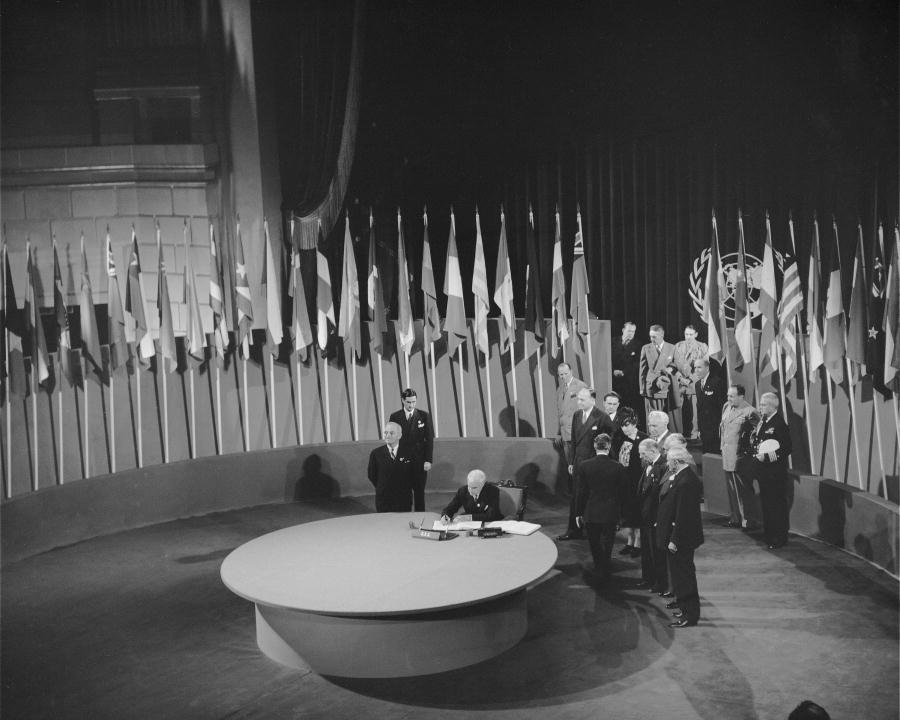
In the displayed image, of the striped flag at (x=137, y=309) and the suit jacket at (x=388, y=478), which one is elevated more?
the striped flag at (x=137, y=309)

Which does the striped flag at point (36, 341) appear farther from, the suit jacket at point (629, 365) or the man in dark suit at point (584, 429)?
the suit jacket at point (629, 365)

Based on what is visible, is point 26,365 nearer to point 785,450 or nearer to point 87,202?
point 87,202

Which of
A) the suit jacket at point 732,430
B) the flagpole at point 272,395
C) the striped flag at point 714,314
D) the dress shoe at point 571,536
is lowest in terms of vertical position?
the dress shoe at point 571,536

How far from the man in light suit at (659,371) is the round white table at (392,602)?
176 inches

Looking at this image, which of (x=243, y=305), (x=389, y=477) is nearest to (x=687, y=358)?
(x=389, y=477)

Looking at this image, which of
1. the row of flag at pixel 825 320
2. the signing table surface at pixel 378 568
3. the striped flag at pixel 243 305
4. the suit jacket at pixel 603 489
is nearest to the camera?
the signing table surface at pixel 378 568

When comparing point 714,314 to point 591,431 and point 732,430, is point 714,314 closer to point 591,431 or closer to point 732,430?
point 732,430

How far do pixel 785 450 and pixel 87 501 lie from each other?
23.0 feet

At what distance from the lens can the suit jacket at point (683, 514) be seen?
7.24 meters

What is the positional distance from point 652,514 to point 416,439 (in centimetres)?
271

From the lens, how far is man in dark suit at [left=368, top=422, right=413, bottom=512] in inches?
363

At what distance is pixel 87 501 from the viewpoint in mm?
10219

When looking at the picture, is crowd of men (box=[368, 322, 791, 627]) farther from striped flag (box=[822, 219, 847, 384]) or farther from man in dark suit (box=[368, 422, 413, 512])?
striped flag (box=[822, 219, 847, 384])

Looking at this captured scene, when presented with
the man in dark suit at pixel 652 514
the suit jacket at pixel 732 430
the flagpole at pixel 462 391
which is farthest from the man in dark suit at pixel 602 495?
the flagpole at pixel 462 391
